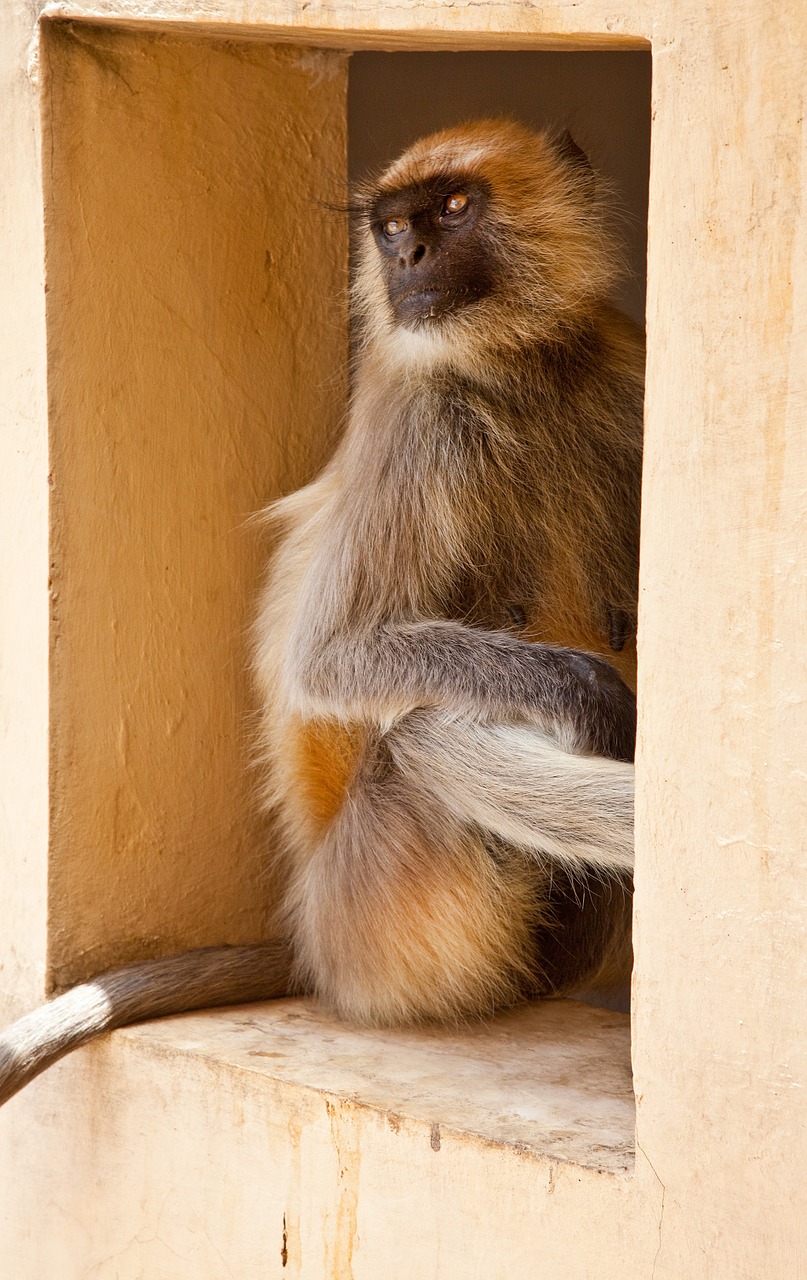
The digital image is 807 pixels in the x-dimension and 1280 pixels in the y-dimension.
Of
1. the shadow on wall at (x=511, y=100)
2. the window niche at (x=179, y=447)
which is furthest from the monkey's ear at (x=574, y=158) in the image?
the shadow on wall at (x=511, y=100)

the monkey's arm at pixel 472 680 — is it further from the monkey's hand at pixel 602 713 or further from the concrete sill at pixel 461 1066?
the concrete sill at pixel 461 1066

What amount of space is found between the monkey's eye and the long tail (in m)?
1.46

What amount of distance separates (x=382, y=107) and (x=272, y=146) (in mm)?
987

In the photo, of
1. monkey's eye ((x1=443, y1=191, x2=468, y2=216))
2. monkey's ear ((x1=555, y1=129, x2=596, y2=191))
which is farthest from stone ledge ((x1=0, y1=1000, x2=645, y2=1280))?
monkey's ear ((x1=555, y1=129, x2=596, y2=191))

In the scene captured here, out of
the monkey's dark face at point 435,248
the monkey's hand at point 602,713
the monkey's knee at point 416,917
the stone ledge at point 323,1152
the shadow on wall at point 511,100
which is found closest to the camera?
the stone ledge at point 323,1152

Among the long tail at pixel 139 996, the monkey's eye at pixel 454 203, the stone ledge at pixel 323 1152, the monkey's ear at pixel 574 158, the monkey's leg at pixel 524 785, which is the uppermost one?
the monkey's ear at pixel 574 158

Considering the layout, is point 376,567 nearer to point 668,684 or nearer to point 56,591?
point 56,591

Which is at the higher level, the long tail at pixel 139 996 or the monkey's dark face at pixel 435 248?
the monkey's dark face at pixel 435 248

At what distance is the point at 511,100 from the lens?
392cm

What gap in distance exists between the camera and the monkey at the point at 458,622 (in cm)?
256

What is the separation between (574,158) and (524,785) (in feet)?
4.25

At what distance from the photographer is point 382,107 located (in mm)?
3928

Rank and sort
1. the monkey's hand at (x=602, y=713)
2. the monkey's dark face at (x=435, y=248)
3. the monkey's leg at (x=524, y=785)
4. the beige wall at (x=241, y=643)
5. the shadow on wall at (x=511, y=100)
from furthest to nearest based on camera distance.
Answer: the shadow on wall at (x=511, y=100) → the monkey's dark face at (x=435, y=248) → the monkey's hand at (x=602, y=713) → the monkey's leg at (x=524, y=785) → the beige wall at (x=241, y=643)

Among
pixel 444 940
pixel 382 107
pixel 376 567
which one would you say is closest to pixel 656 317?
pixel 376 567
